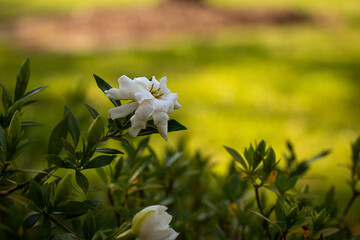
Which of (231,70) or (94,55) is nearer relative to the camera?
(231,70)

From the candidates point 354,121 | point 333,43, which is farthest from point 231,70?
point 333,43

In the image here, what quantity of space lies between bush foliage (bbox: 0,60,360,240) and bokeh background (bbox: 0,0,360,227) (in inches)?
16.5

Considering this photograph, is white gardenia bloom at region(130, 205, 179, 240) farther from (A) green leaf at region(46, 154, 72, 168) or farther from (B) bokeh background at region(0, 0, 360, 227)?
(B) bokeh background at region(0, 0, 360, 227)

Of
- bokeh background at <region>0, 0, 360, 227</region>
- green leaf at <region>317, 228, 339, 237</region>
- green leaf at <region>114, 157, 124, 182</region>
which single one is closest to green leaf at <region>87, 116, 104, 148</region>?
green leaf at <region>114, 157, 124, 182</region>

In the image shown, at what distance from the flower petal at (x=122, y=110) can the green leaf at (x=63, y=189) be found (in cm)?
14

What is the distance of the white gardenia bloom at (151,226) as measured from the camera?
0.86 meters

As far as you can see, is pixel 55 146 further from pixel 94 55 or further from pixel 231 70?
pixel 94 55

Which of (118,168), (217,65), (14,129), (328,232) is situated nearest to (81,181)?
(14,129)

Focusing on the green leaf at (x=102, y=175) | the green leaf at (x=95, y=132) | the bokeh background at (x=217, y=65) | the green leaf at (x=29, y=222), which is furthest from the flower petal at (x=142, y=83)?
the bokeh background at (x=217, y=65)

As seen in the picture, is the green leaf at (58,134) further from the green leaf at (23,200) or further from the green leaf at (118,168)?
the green leaf at (118,168)

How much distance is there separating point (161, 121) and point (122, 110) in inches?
3.0

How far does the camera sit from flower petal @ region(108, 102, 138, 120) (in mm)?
877

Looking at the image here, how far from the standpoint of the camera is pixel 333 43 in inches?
332

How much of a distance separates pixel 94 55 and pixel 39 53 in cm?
95
